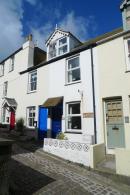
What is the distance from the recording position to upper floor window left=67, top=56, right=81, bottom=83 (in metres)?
11.8

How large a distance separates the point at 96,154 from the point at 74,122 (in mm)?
3659

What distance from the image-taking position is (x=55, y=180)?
5.87 meters

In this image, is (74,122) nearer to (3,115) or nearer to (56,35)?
(56,35)

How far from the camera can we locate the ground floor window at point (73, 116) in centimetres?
1105

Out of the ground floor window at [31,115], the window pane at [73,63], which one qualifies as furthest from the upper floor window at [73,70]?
the ground floor window at [31,115]

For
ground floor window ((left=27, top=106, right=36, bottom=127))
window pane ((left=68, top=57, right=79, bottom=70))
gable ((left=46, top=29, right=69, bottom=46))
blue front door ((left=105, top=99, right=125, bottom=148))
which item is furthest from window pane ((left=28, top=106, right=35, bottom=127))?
blue front door ((left=105, top=99, right=125, bottom=148))

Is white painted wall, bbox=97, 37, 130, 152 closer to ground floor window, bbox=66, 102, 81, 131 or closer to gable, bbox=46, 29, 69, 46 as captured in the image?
ground floor window, bbox=66, 102, 81, 131

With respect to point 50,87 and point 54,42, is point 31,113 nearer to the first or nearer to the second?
point 50,87

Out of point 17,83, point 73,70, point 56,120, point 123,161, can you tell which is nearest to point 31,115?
point 56,120

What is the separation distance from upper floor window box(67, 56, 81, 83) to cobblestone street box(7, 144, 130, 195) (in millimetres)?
5801

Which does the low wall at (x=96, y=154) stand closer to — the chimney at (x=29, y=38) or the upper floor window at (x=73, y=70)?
the upper floor window at (x=73, y=70)

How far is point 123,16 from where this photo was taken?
33.8 feet

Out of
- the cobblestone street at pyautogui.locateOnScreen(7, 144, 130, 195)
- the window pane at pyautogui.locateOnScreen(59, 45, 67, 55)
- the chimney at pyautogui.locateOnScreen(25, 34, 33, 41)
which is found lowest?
the cobblestone street at pyautogui.locateOnScreen(7, 144, 130, 195)

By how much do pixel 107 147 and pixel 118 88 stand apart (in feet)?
10.2
